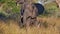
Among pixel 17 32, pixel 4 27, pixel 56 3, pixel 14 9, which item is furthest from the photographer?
pixel 56 3

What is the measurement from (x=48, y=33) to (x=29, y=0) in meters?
1.34

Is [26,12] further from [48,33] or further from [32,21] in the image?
[48,33]

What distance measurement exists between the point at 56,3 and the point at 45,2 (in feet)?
2.86

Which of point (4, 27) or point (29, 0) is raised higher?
point (29, 0)

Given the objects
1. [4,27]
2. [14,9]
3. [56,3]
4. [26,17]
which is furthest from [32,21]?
[56,3]

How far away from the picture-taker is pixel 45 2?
17.2 metres

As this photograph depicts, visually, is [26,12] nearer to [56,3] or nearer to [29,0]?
[29,0]

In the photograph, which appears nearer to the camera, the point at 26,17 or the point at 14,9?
the point at 26,17

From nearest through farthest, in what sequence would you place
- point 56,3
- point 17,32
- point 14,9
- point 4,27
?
1. point 17,32
2. point 4,27
3. point 14,9
4. point 56,3

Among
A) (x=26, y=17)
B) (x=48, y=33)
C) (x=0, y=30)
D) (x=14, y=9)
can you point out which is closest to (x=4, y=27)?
(x=0, y=30)

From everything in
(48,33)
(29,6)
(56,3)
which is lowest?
(56,3)

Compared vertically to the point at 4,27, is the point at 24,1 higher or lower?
higher

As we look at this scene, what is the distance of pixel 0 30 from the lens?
643cm

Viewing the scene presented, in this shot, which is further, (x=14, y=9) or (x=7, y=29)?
(x=14, y=9)
